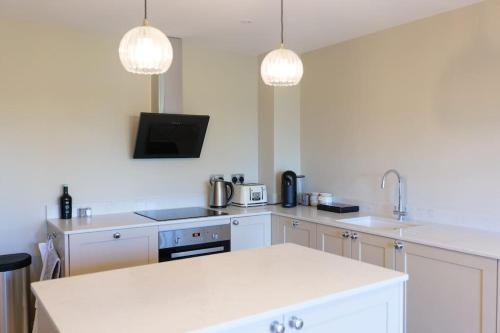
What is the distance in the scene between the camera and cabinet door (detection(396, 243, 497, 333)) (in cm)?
215

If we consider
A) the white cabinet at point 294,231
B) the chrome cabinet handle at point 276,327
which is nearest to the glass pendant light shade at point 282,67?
the chrome cabinet handle at point 276,327

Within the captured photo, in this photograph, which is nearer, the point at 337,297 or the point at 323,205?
the point at 337,297

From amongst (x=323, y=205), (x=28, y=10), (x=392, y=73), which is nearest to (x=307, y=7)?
(x=392, y=73)

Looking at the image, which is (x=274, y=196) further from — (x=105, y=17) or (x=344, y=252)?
(x=105, y=17)

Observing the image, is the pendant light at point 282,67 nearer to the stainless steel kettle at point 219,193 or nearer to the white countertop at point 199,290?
the white countertop at point 199,290

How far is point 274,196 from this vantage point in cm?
411

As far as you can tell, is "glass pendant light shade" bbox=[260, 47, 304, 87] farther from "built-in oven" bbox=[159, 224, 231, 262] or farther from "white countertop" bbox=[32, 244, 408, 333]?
"built-in oven" bbox=[159, 224, 231, 262]

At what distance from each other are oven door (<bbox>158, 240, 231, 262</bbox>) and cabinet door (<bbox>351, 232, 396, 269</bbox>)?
3.62ft

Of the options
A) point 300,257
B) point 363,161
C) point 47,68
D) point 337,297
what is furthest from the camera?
point 363,161

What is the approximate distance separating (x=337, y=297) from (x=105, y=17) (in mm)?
2545

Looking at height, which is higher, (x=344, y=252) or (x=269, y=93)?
(x=269, y=93)

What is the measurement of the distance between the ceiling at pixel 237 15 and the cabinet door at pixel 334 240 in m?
1.54

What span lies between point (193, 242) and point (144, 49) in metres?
1.91

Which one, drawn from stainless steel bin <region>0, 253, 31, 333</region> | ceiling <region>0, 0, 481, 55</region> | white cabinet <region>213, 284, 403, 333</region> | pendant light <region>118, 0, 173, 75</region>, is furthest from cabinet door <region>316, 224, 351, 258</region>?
stainless steel bin <region>0, 253, 31, 333</region>
